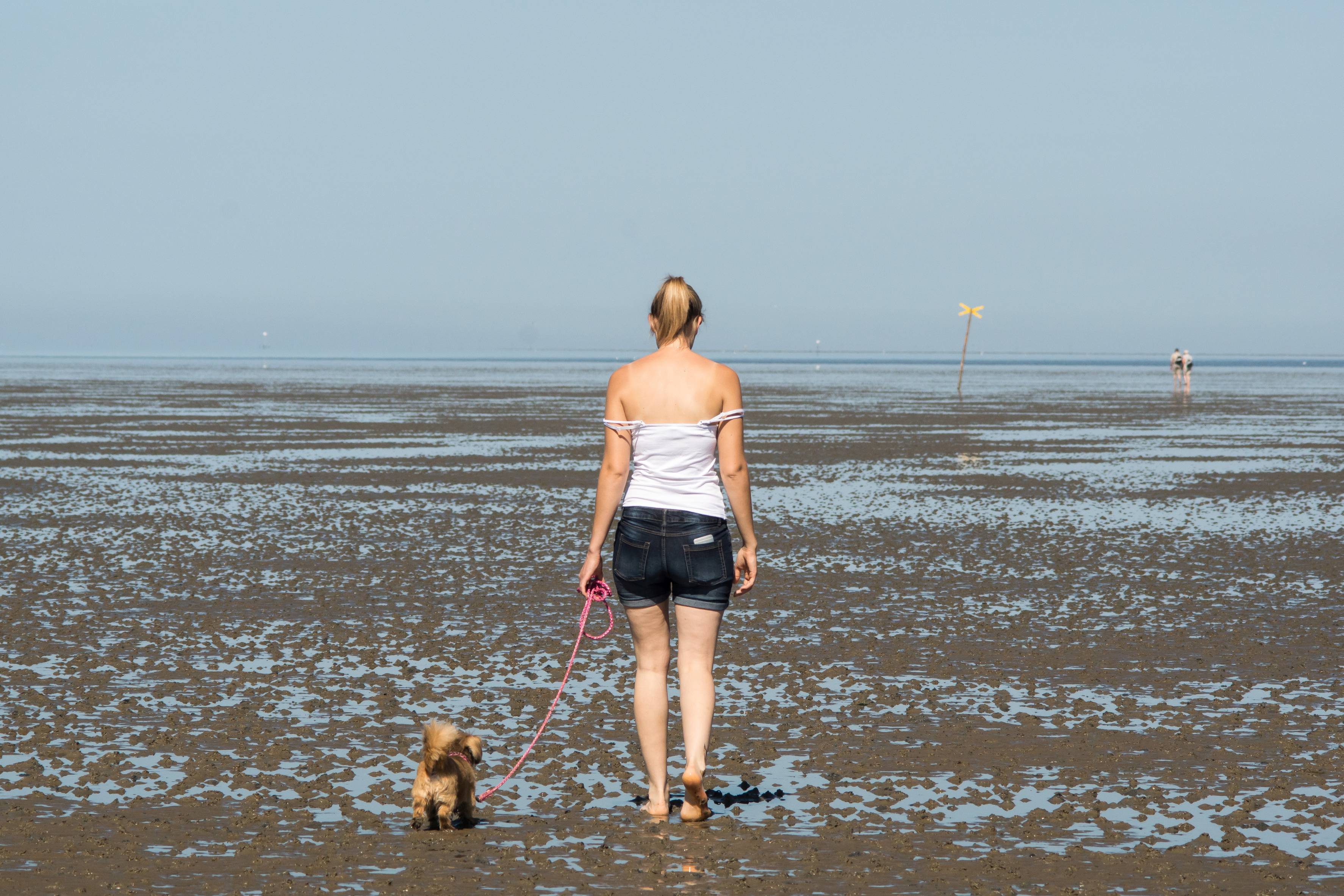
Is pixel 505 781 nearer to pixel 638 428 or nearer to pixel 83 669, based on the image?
pixel 638 428

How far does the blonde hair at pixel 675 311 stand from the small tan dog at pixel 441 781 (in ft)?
6.37

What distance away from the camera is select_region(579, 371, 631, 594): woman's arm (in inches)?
262

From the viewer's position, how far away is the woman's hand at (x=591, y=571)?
6.70 meters

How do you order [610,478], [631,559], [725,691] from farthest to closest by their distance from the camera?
[725,691]
[610,478]
[631,559]

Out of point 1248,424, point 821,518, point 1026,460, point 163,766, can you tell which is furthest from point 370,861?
point 1248,424

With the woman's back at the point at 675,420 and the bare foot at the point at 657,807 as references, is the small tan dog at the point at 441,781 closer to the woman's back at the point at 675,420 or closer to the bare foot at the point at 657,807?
the bare foot at the point at 657,807

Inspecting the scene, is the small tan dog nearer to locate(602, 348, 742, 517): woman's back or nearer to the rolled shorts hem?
the rolled shorts hem

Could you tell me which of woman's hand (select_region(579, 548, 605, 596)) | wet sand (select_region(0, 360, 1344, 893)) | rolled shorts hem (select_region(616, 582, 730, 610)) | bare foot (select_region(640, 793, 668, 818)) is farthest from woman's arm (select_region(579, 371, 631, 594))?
wet sand (select_region(0, 360, 1344, 893))

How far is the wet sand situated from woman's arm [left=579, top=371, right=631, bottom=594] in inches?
44.5

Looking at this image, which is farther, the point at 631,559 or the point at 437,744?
the point at 631,559

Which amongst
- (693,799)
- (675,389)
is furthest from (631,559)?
(693,799)

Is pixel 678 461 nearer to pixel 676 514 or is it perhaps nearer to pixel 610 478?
pixel 676 514

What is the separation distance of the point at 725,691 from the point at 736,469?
2.96m

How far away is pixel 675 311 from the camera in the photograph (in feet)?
21.8
